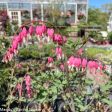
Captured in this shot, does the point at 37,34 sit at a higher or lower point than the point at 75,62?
higher

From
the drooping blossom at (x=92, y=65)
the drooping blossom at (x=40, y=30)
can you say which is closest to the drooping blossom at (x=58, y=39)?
the drooping blossom at (x=40, y=30)

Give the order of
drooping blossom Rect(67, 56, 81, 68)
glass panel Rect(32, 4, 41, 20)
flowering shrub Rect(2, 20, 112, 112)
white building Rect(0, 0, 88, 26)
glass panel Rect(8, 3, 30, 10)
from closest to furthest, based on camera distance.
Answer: drooping blossom Rect(67, 56, 81, 68) → flowering shrub Rect(2, 20, 112, 112) → white building Rect(0, 0, 88, 26) → glass panel Rect(8, 3, 30, 10) → glass panel Rect(32, 4, 41, 20)

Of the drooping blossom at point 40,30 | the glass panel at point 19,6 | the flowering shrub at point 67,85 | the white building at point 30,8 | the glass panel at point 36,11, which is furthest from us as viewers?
the glass panel at point 36,11

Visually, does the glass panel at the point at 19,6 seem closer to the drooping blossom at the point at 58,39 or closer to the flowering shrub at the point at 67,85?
the flowering shrub at the point at 67,85

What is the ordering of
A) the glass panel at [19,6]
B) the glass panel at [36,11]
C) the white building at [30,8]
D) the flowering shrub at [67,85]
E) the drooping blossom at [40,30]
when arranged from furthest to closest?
the glass panel at [36,11] → the glass panel at [19,6] → the white building at [30,8] → the flowering shrub at [67,85] → the drooping blossom at [40,30]

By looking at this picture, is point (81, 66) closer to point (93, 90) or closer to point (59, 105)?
point (93, 90)

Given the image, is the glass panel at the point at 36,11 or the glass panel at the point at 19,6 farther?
the glass panel at the point at 36,11

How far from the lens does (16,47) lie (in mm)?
2496

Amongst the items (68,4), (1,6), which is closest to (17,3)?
(1,6)

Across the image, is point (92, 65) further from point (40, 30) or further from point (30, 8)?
point (30, 8)

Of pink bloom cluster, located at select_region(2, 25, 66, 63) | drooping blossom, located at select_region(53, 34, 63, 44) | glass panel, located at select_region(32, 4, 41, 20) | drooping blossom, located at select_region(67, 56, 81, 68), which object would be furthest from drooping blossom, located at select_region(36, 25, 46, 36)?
glass panel, located at select_region(32, 4, 41, 20)

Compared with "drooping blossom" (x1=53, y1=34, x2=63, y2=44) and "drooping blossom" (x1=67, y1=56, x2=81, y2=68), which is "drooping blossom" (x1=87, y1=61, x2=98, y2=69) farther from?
"drooping blossom" (x1=53, y1=34, x2=63, y2=44)

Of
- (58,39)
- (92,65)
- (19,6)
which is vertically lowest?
(19,6)

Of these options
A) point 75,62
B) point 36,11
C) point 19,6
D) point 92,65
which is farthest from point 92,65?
point 19,6
